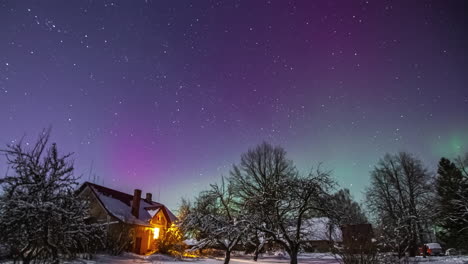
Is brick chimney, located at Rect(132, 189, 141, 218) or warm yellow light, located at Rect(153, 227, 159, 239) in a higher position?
brick chimney, located at Rect(132, 189, 141, 218)

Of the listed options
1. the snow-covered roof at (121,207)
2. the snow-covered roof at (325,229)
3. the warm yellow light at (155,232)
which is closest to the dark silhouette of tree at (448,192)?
the snow-covered roof at (325,229)

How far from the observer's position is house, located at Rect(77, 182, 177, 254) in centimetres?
2651

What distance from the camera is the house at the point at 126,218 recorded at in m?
26.5

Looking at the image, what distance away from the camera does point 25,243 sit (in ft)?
28.5

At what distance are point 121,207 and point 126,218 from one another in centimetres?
282

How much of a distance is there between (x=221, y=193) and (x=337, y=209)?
815cm

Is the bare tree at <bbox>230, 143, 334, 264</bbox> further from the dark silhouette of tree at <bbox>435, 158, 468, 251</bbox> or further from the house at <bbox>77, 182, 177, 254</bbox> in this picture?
the dark silhouette of tree at <bbox>435, 158, 468, 251</bbox>

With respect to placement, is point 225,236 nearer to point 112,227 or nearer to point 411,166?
point 112,227

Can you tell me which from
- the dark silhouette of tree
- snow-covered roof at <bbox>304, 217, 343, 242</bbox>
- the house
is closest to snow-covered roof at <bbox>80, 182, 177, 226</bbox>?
the house

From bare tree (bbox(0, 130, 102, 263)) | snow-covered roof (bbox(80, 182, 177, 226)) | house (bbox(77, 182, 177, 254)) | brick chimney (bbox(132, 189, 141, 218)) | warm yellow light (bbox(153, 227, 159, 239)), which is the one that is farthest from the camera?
warm yellow light (bbox(153, 227, 159, 239))

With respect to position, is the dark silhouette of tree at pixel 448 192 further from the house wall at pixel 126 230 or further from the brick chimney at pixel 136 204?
the brick chimney at pixel 136 204

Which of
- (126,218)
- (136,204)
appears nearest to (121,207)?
(136,204)

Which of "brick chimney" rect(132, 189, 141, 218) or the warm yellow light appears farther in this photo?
the warm yellow light

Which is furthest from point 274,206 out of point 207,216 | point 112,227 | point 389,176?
point 389,176
